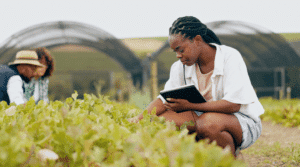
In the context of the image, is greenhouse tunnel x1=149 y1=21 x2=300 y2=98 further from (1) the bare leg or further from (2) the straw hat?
(1) the bare leg

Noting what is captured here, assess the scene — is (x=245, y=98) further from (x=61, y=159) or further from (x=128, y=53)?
(x=128, y=53)

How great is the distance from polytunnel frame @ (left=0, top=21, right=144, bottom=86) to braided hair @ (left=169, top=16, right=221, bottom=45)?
29.2ft

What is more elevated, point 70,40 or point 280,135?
point 70,40

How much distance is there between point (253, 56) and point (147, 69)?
7004 millimetres

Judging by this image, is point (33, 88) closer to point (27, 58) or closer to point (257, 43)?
point (27, 58)

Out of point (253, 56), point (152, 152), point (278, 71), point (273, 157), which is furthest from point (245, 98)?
point (253, 56)

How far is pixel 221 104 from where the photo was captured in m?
2.01

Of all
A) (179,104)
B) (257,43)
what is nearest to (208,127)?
(179,104)

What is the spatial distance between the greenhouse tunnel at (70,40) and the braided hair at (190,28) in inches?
351

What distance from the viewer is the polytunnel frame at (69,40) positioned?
10734 millimetres

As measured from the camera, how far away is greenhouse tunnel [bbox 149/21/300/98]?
1196 cm

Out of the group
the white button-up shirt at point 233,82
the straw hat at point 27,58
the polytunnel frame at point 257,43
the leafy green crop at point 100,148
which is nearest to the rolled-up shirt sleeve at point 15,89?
the straw hat at point 27,58

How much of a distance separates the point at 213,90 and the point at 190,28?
20.6 inches

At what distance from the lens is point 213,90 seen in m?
2.23
